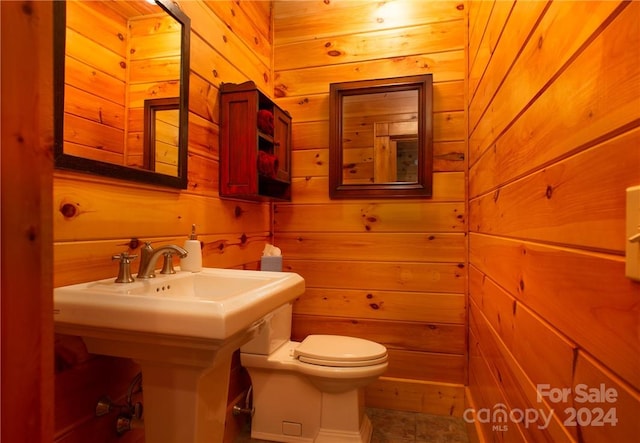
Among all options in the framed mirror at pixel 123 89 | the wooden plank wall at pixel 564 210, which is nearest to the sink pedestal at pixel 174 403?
the framed mirror at pixel 123 89

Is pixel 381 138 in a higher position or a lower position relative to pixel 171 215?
higher

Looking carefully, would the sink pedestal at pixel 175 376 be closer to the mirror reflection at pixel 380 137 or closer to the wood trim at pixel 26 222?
the wood trim at pixel 26 222

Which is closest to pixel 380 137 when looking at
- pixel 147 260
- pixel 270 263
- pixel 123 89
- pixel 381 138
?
pixel 381 138

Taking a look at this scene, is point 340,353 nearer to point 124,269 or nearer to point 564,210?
point 124,269

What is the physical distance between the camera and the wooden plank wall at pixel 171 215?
957 mm

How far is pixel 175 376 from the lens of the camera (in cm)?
94

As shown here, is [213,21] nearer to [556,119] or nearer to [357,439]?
[556,119]

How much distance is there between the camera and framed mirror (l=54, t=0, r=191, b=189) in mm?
955

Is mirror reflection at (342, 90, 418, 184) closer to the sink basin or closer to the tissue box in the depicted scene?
the tissue box

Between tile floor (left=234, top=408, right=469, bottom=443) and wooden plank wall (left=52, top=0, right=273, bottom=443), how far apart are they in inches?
31.5

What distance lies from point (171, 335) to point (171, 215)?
715 millimetres

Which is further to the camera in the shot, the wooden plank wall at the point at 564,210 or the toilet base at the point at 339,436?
the toilet base at the point at 339,436

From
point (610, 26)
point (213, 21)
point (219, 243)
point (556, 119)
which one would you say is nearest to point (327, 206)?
point (219, 243)

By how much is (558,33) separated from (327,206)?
5.30 ft
